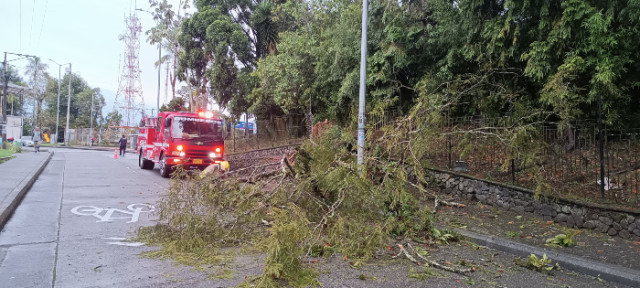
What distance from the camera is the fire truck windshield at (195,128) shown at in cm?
1442

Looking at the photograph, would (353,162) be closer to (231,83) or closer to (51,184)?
(51,184)

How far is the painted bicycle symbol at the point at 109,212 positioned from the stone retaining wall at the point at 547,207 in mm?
6831

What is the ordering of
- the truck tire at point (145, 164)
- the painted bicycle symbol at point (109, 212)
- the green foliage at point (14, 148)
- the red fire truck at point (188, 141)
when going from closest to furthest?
the painted bicycle symbol at point (109, 212) < the red fire truck at point (188, 141) < the truck tire at point (145, 164) < the green foliage at point (14, 148)

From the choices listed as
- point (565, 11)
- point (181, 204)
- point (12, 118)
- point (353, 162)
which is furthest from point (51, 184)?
point (12, 118)

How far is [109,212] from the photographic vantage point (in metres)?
8.14

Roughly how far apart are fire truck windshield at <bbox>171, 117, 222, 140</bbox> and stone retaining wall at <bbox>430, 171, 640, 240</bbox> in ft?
28.5

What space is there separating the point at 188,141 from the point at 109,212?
651cm

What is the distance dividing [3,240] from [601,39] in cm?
1041

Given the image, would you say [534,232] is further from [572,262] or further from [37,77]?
[37,77]

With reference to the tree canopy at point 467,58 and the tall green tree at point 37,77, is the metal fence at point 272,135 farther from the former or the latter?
the tall green tree at point 37,77

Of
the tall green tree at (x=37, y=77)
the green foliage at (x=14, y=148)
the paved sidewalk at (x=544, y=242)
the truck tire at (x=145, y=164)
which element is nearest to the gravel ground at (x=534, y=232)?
the paved sidewalk at (x=544, y=242)

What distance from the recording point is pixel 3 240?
5.91m

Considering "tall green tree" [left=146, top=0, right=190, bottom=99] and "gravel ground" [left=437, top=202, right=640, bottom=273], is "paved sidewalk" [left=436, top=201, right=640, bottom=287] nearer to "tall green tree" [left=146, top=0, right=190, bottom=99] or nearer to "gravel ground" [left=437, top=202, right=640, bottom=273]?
"gravel ground" [left=437, top=202, right=640, bottom=273]

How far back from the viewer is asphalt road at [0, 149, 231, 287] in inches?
171
